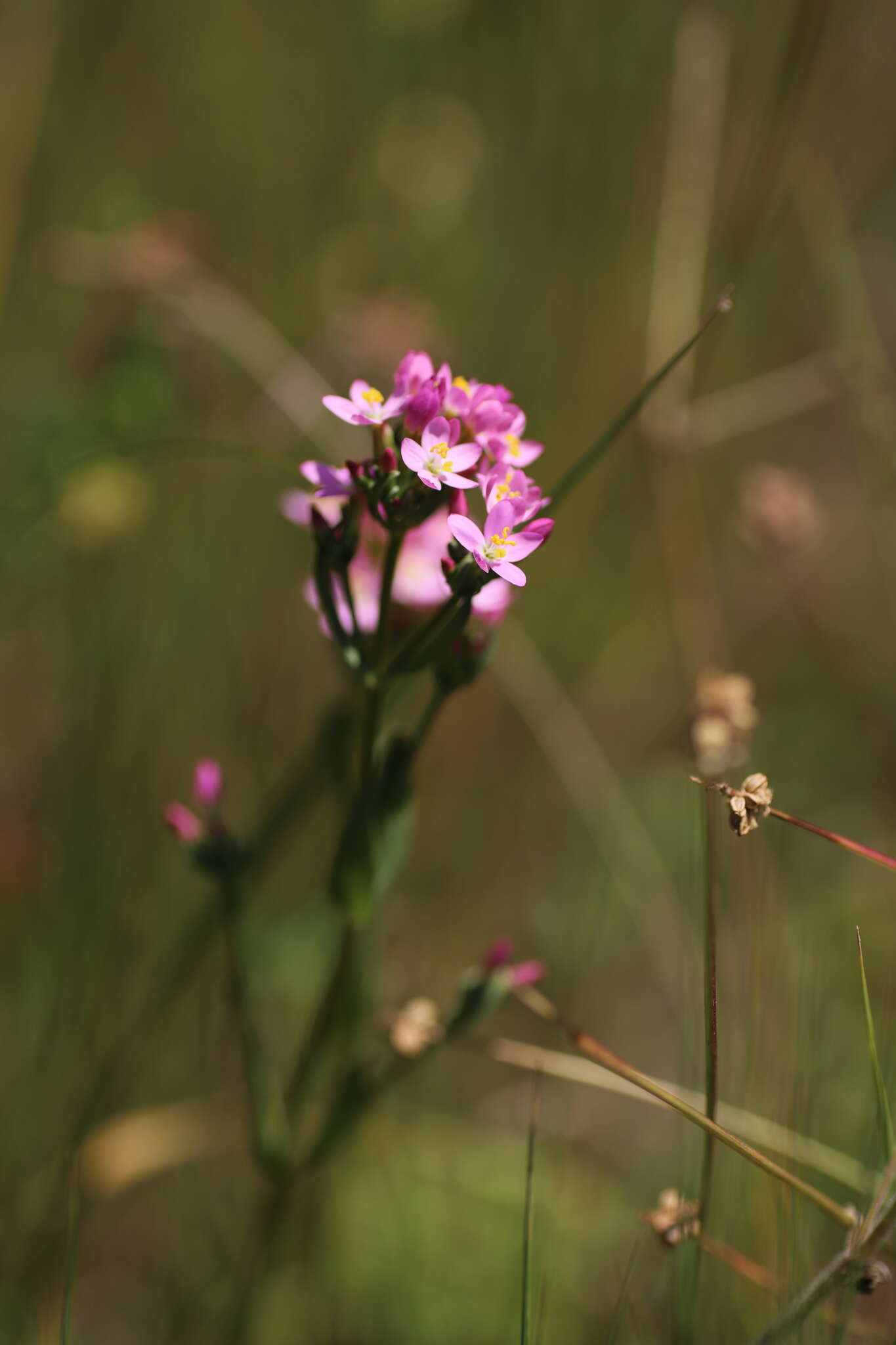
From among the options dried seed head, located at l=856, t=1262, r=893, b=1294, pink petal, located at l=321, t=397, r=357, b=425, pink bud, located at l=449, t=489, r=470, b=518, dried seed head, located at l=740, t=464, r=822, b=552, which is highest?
dried seed head, located at l=740, t=464, r=822, b=552

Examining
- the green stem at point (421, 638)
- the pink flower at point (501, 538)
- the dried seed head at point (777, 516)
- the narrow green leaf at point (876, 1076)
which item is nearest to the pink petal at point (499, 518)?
the pink flower at point (501, 538)

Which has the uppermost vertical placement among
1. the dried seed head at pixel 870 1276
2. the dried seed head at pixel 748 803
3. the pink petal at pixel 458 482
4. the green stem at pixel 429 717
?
the pink petal at pixel 458 482

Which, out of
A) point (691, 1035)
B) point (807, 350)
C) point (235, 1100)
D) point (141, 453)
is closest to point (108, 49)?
point (141, 453)

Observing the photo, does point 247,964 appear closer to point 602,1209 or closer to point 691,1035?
point 691,1035

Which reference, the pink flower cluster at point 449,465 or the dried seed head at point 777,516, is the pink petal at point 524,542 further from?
the dried seed head at point 777,516

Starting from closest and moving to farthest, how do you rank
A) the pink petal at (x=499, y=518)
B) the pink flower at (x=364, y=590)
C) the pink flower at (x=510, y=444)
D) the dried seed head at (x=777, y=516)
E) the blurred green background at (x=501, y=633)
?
the pink petal at (x=499, y=518)
the pink flower at (x=510, y=444)
the pink flower at (x=364, y=590)
the blurred green background at (x=501, y=633)
the dried seed head at (x=777, y=516)

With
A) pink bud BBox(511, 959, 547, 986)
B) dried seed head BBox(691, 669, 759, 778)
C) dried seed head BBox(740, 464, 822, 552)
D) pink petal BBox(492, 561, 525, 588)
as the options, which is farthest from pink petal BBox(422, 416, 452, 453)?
dried seed head BBox(740, 464, 822, 552)

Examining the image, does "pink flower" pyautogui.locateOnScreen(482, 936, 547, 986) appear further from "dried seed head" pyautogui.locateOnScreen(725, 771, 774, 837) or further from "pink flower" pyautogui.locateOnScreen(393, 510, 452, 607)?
"pink flower" pyautogui.locateOnScreen(393, 510, 452, 607)
